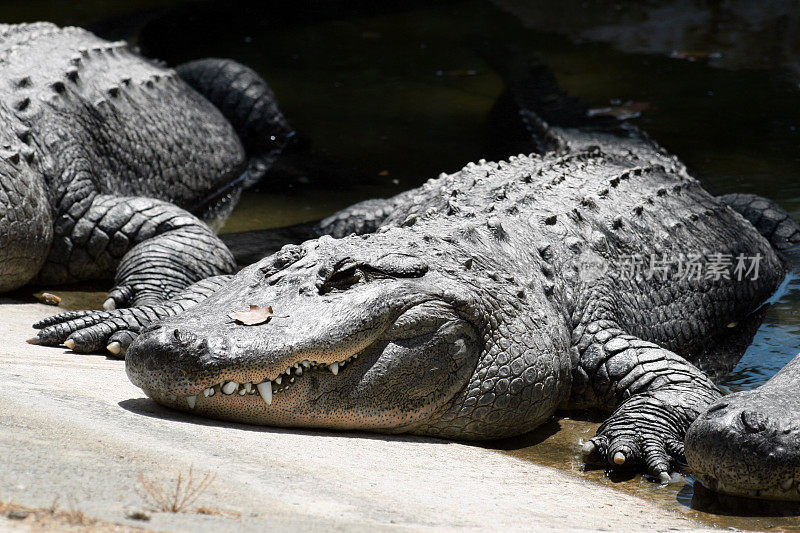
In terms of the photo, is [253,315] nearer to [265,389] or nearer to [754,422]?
[265,389]

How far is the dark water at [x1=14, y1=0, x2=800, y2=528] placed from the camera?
754 centimetres

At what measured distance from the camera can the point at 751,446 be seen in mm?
3148

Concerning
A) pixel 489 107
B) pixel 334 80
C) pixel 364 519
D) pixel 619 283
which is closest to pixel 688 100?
pixel 489 107

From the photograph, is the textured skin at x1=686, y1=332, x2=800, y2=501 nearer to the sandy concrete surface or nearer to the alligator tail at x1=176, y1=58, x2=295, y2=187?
Answer: the sandy concrete surface

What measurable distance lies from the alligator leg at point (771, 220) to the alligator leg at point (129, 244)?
11.6ft

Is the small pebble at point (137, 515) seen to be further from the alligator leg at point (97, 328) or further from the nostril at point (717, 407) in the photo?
the alligator leg at point (97, 328)

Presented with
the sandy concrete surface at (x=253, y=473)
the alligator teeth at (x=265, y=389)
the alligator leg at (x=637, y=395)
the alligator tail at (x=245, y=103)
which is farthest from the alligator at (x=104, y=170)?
the alligator leg at (x=637, y=395)

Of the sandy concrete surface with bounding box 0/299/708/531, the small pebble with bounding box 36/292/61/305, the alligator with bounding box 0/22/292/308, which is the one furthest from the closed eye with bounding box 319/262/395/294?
the small pebble with bounding box 36/292/61/305

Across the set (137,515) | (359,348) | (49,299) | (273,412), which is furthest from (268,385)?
(49,299)

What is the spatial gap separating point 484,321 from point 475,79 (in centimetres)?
778

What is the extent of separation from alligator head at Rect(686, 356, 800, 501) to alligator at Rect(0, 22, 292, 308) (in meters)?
3.25

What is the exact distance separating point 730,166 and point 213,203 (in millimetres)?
4448

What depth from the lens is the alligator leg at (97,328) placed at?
4410mm

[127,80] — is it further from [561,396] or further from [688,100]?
[688,100]
